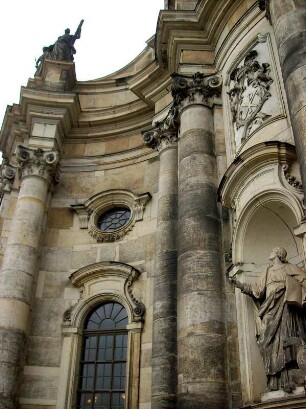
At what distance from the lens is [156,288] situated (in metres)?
11.3

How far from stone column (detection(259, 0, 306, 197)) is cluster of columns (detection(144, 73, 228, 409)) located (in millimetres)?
2830

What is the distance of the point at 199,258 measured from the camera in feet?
31.4

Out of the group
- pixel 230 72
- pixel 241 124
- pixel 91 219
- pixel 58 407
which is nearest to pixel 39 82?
pixel 91 219

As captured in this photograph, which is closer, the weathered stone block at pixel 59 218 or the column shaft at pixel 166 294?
the column shaft at pixel 166 294

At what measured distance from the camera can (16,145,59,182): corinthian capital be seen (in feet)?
48.0

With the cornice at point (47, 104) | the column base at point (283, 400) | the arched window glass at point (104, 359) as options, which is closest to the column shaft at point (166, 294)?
the arched window glass at point (104, 359)

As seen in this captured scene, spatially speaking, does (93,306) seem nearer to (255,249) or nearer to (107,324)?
(107,324)

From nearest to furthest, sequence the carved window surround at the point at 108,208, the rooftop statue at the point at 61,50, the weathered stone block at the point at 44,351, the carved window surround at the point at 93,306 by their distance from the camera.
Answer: the carved window surround at the point at 93,306 → the weathered stone block at the point at 44,351 → the carved window surround at the point at 108,208 → the rooftop statue at the point at 61,50

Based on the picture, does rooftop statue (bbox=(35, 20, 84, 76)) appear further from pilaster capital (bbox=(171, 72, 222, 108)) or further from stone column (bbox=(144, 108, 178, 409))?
pilaster capital (bbox=(171, 72, 222, 108))

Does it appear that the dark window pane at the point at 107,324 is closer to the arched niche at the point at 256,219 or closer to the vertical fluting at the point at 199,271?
the vertical fluting at the point at 199,271

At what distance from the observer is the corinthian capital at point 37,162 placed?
14.6m

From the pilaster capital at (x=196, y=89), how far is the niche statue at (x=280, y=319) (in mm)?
4994

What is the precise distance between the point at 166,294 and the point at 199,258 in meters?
1.77

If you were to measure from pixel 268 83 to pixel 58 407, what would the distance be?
346 inches
